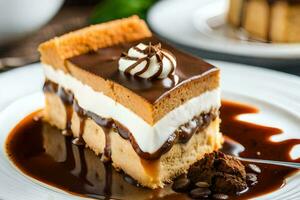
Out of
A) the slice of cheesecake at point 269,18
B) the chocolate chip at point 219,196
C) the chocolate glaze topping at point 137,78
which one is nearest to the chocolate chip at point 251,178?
the chocolate chip at point 219,196

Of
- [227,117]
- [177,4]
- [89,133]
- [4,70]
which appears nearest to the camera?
[89,133]

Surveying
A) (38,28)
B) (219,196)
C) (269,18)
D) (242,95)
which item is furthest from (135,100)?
(269,18)

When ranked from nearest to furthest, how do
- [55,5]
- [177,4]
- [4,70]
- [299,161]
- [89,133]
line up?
1. [299,161]
2. [89,133]
3. [4,70]
4. [55,5]
5. [177,4]

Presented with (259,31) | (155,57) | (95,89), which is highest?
(155,57)

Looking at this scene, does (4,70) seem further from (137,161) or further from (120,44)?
(137,161)

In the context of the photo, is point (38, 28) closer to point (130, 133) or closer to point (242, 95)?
point (242, 95)

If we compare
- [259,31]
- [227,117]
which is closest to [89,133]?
[227,117]

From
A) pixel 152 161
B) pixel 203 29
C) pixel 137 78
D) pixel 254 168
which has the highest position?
pixel 137 78

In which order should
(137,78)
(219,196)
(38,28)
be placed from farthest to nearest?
1. (38,28)
2. (137,78)
3. (219,196)
